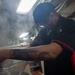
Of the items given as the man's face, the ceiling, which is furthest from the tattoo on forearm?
the ceiling

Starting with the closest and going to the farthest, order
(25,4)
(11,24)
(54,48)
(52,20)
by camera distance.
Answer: (54,48), (52,20), (25,4), (11,24)

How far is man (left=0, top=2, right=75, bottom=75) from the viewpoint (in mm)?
962

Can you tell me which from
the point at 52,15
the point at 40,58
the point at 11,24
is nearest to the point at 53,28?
the point at 52,15

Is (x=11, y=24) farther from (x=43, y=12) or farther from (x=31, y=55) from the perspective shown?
(x=31, y=55)

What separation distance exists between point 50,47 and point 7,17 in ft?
12.4

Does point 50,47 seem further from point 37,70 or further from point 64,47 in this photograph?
point 37,70

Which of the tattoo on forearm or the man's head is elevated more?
the man's head

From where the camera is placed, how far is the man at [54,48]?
96 centimetres

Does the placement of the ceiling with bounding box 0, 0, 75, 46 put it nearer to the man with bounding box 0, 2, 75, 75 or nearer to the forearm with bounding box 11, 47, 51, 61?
the man with bounding box 0, 2, 75, 75

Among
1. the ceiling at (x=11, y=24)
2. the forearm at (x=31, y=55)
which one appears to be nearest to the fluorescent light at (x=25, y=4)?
→ the ceiling at (x=11, y=24)

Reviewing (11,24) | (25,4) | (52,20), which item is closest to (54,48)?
(52,20)

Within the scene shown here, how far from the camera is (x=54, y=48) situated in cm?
95

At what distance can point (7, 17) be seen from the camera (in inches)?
179

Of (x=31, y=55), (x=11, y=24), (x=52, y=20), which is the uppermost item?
(x=52, y=20)
